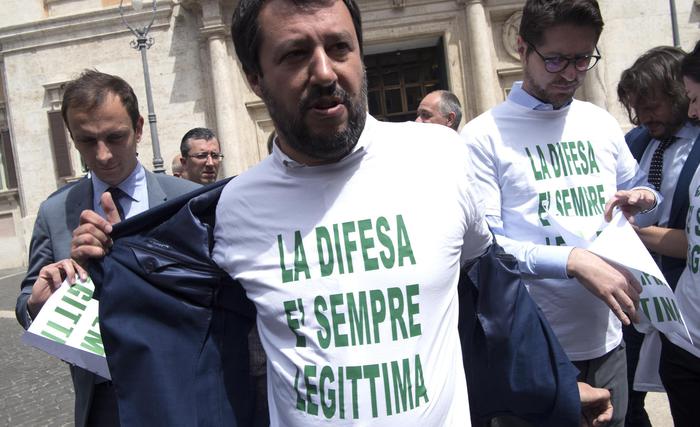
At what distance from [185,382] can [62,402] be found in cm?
420

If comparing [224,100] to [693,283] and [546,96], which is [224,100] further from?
[693,283]

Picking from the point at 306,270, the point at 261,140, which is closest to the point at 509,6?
the point at 261,140

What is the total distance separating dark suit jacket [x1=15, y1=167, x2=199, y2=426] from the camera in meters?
2.01

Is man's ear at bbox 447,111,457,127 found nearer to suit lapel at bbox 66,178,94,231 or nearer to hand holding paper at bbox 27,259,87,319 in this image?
suit lapel at bbox 66,178,94,231

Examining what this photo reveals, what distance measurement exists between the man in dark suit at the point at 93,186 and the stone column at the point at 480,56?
1301 centimetres

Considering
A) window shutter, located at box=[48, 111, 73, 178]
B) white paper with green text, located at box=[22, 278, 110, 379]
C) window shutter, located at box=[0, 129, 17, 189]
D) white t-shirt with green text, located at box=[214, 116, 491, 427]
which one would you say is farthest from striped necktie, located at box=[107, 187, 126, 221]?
window shutter, located at box=[0, 129, 17, 189]

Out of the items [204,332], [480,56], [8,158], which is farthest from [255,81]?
[8,158]

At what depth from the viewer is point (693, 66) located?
7.41ft

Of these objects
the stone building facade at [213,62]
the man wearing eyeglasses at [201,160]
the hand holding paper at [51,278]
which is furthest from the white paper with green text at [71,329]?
the stone building facade at [213,62]

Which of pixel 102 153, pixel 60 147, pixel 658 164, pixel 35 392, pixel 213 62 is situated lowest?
pixel 35 392

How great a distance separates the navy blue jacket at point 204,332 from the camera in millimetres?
1507

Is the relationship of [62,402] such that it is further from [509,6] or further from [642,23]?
[642,23]

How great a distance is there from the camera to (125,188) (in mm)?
2174

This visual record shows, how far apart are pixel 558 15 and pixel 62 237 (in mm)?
1781
